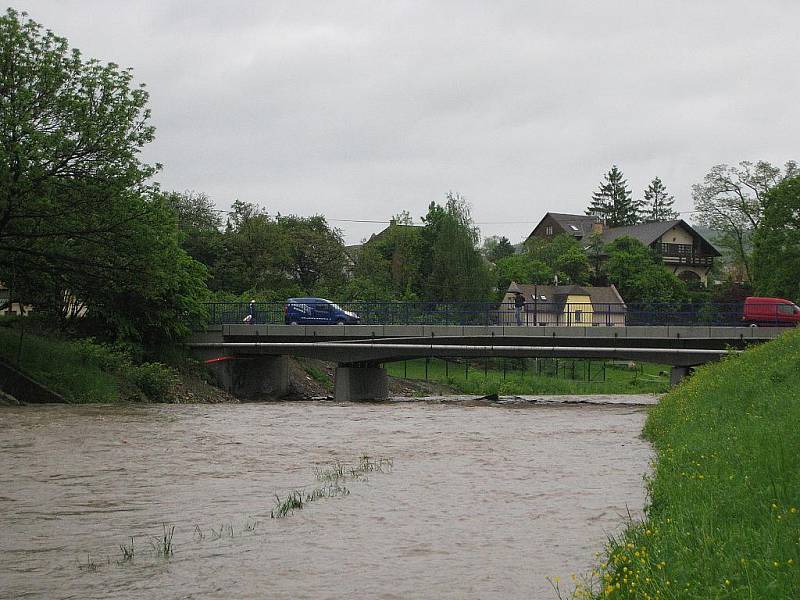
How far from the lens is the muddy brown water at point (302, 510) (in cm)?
882

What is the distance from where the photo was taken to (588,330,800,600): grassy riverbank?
657 centimetres

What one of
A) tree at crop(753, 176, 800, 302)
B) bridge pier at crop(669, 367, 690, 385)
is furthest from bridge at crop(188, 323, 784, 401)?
tree at crop(753, 176, 800, 302)

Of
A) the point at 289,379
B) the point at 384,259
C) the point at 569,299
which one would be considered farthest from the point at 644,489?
the point at 569,299

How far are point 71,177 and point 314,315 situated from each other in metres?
20.3

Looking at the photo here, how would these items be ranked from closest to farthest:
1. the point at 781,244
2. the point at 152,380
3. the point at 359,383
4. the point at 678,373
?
the point at 152,380, the point at 678,373, the point at 359,383, the point at 781,244

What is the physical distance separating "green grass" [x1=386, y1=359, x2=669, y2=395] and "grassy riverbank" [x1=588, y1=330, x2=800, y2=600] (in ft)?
135

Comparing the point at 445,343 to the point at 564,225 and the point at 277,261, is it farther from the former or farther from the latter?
the point at 564,225

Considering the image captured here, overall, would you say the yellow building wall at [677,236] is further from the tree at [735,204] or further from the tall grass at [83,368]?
the tall grass at [83,368]

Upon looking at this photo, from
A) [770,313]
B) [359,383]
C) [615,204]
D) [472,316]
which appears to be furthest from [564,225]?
[359,383]

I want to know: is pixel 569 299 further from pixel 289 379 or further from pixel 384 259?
pixel 289 379

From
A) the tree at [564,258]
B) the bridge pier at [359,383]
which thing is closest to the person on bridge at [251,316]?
the bridge pier at [359,383]

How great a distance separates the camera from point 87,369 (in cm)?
3512

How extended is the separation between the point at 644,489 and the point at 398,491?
3.64 m

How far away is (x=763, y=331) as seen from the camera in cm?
4397
